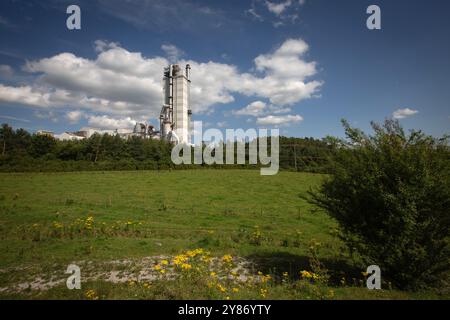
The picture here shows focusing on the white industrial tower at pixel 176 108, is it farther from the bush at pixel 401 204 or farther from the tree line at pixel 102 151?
the bush at pixel 401 204

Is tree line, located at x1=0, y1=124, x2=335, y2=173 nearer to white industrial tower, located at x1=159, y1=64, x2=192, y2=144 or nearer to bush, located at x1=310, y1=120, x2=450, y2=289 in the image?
white industrial tower, located at x1=159, y1=64, x2=192, y2=144

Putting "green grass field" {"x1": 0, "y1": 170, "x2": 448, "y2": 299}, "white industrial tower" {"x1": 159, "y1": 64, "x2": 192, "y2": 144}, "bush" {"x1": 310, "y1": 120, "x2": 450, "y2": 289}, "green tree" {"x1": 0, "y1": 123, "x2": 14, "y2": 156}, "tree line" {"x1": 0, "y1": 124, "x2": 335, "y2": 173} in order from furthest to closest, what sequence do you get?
"white industrial tower" {"x1": 159, "y1": 64, "x2": 192, "y2": 144}, "green tree" {"x1": 0, "y1": 123, "x2": 14, "y2": 156}, "tree line" {"x1": 0, "y1": 124, "x2": 335, "y2": 173}, "green grass field" {"x1": 0, "y1": 170, "x2": 448, "y2": 299}, "bush" {"x1": 310, "y1": 120, "x2": 450, "y2": 289}

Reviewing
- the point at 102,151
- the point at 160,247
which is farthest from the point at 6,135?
the point at 160,247

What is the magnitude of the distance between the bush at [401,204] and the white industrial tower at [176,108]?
216 feet

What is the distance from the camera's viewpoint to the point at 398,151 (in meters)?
6.70

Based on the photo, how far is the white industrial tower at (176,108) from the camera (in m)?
72.8

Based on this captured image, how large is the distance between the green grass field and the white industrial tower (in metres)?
51.8

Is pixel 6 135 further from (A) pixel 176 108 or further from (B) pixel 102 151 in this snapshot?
(A) pixel 176 108

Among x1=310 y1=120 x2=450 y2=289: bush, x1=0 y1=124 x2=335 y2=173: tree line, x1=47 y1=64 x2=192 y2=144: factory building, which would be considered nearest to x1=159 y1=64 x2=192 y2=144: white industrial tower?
x1=47 y1=64 x2=192 y2=144: factory building

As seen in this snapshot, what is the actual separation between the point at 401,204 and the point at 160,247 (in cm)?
838

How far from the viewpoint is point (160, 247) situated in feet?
34.8

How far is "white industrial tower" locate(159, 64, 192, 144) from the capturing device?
2864 inches

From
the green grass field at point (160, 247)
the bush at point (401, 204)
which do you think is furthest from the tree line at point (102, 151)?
the bush at point (401, 204)
